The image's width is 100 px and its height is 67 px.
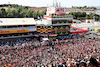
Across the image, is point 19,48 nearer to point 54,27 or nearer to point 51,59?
point 51,59

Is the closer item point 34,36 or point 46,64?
point 46,64

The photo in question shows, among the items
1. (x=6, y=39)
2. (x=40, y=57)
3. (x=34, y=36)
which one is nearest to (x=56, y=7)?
(x=34, y=36)

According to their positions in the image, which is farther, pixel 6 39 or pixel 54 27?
pixel 54 27

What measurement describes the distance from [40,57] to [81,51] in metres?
6.31

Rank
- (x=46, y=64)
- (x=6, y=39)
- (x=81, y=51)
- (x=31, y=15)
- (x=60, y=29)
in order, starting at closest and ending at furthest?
(x=46, y=64), (x=81, y=51), (x=6, y=39), (x=60, y=29), (x=31, y=15)

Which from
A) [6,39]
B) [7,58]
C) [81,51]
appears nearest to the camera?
[7,58]

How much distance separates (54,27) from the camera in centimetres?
2900

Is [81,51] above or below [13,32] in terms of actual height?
below

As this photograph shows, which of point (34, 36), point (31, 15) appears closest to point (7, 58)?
point (34, 36)

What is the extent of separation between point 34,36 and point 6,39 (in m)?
5.67

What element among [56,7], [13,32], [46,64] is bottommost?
[46,64]

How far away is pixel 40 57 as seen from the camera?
1712cm

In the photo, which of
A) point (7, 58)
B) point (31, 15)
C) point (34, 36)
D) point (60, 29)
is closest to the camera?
point (7, 58)

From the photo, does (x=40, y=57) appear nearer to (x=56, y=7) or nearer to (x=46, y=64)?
(x=46, y=64)
